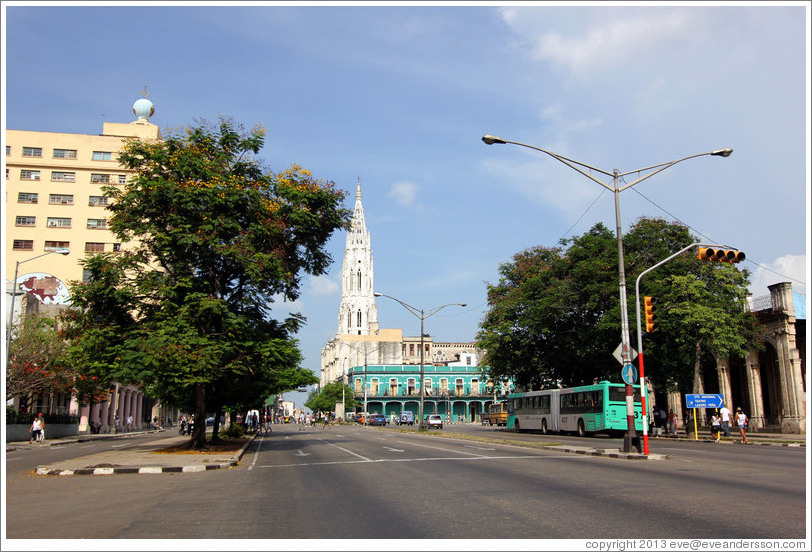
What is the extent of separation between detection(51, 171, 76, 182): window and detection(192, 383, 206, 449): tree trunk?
6156 cm

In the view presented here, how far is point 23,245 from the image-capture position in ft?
237

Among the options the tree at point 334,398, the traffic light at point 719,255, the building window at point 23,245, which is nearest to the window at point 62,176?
the building window at point 23,245

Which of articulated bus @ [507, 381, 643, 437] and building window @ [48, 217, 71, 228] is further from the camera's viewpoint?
building window @ [48, 217, 71, 228]

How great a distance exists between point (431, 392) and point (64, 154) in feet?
212

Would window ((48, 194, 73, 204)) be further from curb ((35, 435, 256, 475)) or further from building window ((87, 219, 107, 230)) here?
curb ((35, 435, 256, 475))

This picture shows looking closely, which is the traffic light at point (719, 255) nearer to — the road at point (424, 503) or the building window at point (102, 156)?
the road at point (424, 503)

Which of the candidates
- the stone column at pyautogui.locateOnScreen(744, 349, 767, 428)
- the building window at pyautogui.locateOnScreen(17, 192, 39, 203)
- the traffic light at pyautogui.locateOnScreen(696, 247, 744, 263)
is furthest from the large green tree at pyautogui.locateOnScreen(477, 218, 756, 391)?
the building window at pyautogui.locateOnScreen(17, 192, 39, 203)

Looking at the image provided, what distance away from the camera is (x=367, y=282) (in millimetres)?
160625

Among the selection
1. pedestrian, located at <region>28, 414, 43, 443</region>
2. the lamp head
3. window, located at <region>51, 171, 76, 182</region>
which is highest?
window, located at <region>51, 171, 76, 182</region>

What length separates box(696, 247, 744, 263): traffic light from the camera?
53.9 feet

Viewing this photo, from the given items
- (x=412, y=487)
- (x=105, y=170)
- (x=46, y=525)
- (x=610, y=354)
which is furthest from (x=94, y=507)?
(x=105, y=170)

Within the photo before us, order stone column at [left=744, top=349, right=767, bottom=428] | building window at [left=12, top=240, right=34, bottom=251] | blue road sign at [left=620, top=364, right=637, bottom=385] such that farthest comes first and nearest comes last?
1. building window at [left=12, top=240, right=34, bottom=251]
2. stone column at [left=744, top=349, right=767, bottom=428]
3. blue road sign at [left=620, top=364, right=637, bottom=385]

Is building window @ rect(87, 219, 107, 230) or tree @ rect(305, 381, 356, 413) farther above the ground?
building window @ rect(87, 219, 107, 230)

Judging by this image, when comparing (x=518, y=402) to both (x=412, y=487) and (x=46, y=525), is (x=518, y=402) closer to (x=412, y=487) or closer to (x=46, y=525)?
(x=412, y=487)
